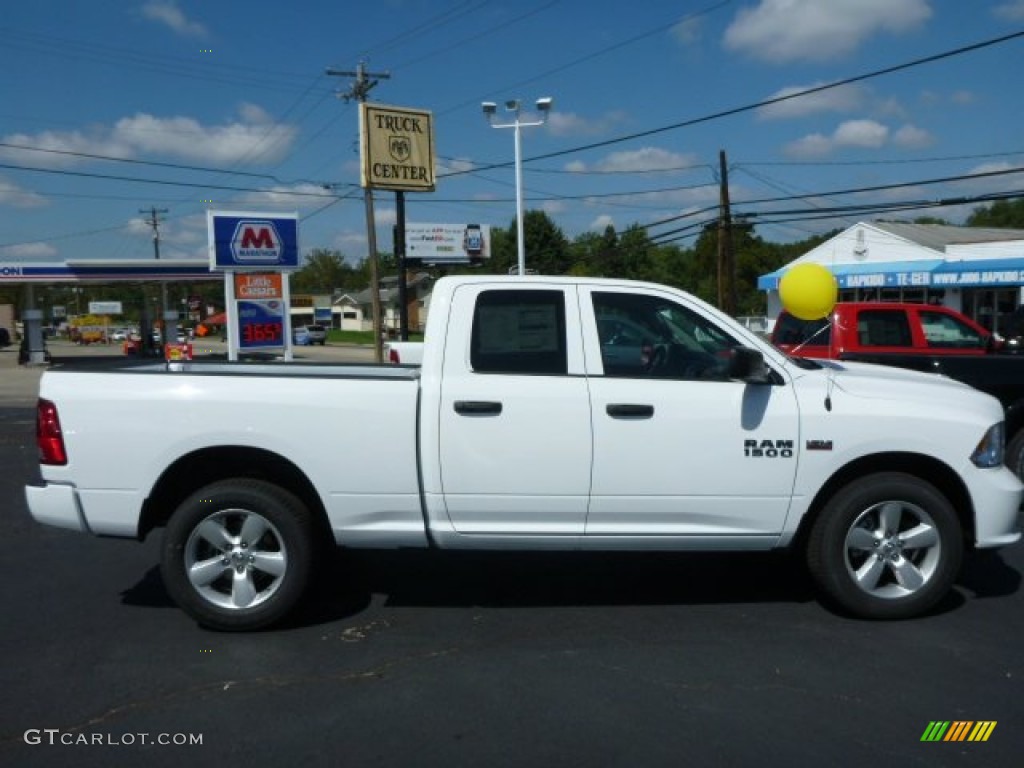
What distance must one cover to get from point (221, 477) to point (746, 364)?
2.93 m

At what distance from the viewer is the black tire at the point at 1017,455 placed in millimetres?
7789

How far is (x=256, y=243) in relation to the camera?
19.2 m

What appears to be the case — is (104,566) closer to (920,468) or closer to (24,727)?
(24,727)

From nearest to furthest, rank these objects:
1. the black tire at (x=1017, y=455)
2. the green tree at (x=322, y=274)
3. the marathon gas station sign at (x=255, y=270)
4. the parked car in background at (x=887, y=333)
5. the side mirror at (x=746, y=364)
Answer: the side mirror at (x=746, y=364) < the black tire at (x=1017, y=455) < the parked car in background at (x=887, y=333) < the marathon gas station sign at (x=255, y=270) < the green tree at (x=322, y=274)

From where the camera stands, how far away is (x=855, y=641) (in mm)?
4793

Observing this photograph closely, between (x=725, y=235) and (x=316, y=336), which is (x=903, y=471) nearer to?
(x=725, y=235)

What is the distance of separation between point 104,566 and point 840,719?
16.1 ft

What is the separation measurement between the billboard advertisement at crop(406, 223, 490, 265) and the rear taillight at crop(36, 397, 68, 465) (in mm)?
51989

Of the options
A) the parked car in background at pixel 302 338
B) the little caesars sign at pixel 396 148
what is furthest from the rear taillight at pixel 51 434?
the parked car in background at pixel 302 338

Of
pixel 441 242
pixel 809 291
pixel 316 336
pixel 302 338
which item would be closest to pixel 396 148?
pixel 809 291

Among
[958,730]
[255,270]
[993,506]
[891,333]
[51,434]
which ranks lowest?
[958,730]

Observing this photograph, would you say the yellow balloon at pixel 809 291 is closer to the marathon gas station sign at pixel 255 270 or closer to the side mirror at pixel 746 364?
the side mirror at pixel 746 364

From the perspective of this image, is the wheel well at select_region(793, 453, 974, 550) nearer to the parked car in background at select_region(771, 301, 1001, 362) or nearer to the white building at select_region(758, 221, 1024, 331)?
the parked car in background at select_region(771, 301, 1001, 362)

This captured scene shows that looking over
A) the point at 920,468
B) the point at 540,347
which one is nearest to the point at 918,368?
the point at 920,468
